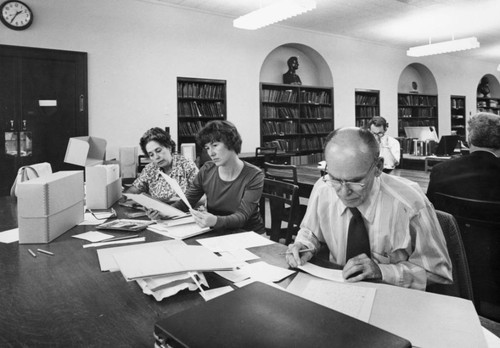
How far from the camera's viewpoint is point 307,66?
7938 millimetres

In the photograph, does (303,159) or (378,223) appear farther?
(303,159)

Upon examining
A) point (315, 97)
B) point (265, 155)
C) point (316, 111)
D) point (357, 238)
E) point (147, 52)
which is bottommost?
point (357, 238)

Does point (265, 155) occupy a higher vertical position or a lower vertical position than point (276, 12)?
lower

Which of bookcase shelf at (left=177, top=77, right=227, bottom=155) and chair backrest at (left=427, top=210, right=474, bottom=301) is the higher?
bookcase shelf at (left=177, top=77, right=227, bottom=155)

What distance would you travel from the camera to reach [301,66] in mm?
7855

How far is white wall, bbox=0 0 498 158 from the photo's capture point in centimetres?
501

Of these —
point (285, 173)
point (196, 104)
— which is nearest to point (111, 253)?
point (285, 173)

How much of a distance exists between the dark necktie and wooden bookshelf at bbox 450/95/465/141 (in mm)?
10083

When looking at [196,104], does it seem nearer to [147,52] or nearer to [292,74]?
[147,52]

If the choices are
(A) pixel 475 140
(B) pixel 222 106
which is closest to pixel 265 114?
(B) pixel 222 106

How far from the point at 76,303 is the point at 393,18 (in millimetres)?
6989

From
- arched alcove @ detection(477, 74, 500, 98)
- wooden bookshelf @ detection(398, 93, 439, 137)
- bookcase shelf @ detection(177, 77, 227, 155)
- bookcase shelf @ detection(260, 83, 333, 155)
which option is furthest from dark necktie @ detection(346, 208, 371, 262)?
arched alcove @ detection(477, 74, 500, 98)

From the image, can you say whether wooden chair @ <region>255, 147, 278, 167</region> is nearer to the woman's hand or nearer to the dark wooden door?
the dark wooden door

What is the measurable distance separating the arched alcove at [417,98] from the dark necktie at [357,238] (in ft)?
27.2
